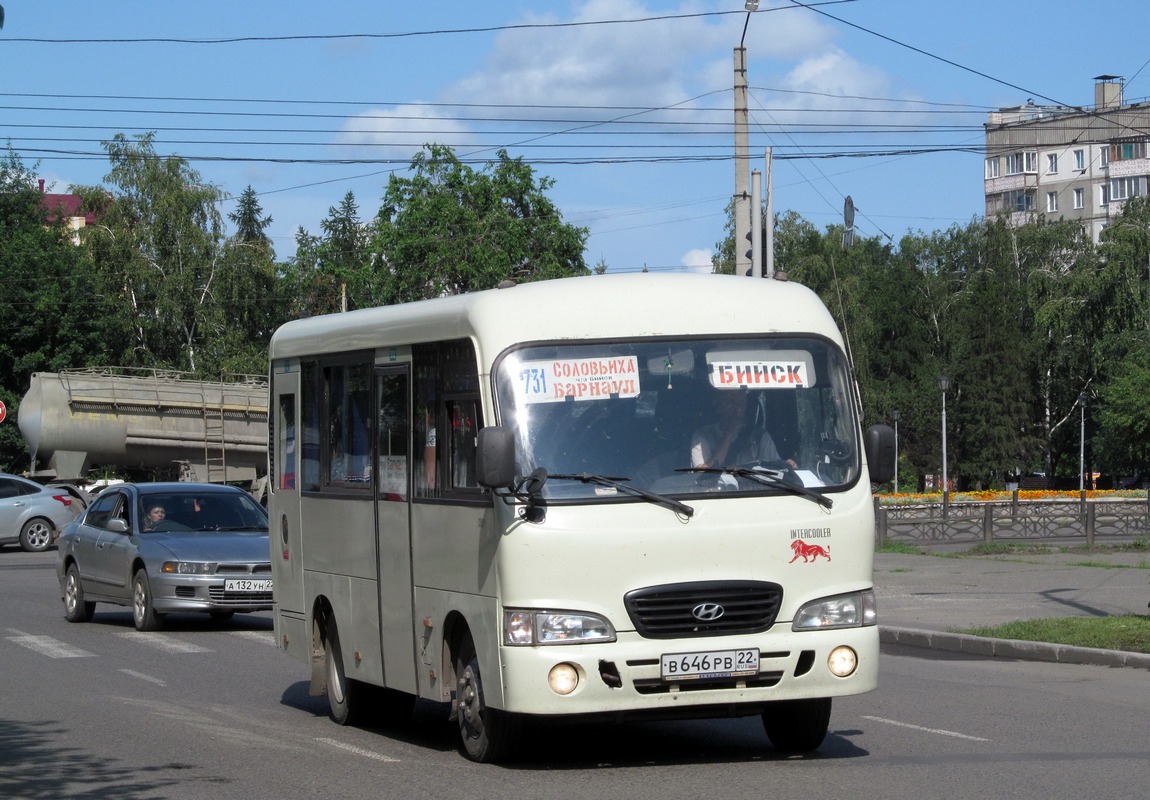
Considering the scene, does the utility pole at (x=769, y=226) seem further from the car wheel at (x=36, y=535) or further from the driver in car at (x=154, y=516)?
the car wheel at (x=36, y=535)

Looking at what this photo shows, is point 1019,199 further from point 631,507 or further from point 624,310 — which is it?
point 631,507

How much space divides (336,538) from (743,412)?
3.26 metres

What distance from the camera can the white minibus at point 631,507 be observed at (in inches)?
316

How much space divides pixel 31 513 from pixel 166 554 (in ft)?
62.2

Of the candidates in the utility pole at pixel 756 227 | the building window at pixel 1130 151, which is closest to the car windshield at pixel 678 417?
the utility pole at pixel 756 227

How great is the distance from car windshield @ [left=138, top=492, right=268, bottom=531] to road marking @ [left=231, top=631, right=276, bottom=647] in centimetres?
130

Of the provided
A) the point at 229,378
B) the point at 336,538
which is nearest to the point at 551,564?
the point at 336,538

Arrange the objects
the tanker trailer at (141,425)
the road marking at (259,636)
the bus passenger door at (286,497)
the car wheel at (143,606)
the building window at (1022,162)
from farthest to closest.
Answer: the building window at (1022,162) < the tanker trailer at (141,425) < the car wheel at (143,606) < the road marking at (259,636) < the bus passenger door at (286,497)

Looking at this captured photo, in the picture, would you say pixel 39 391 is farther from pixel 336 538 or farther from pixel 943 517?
pixel 336 538

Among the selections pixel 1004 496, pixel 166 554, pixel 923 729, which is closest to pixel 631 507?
pixel 923 729

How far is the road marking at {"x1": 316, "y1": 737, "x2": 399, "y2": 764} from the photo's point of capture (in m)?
9.19

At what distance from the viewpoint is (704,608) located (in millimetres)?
8133

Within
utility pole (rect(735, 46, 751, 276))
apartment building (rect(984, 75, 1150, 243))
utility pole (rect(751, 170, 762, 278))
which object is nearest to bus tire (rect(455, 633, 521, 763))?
utility pole (rect(751, 170, 762, 278))

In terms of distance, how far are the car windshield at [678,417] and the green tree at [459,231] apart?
2212 inches
